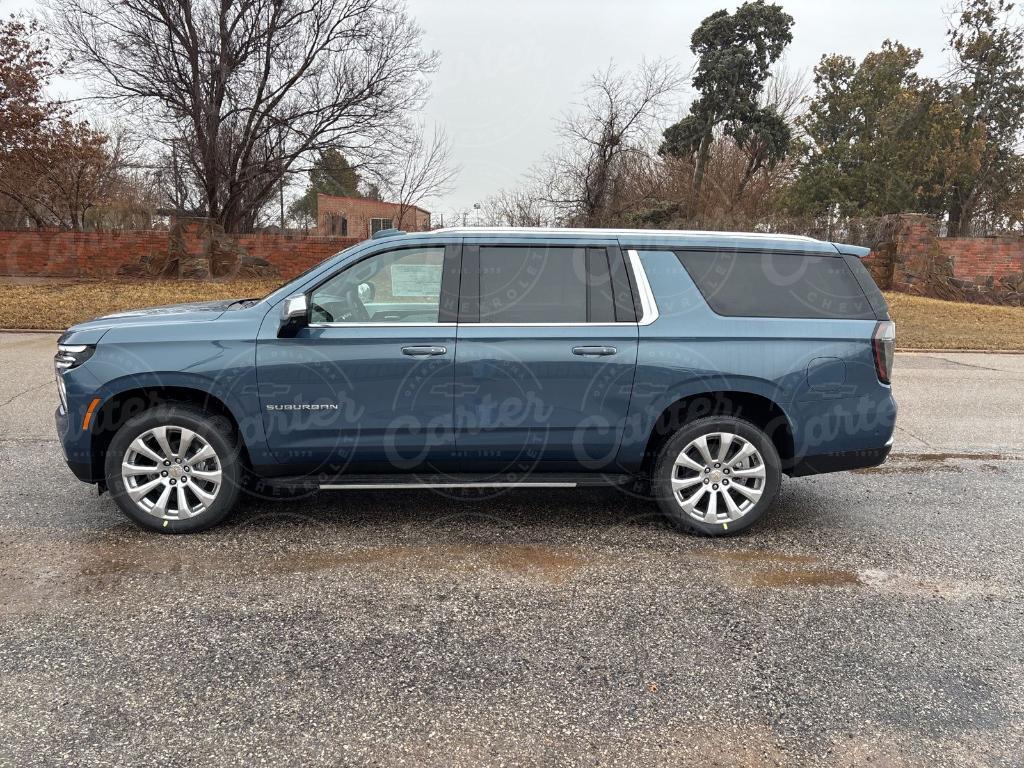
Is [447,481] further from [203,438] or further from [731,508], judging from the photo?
[731,508]

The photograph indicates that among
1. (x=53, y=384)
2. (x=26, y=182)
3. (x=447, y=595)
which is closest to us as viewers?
(x=447, y=595)

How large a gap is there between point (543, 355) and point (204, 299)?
16.1m

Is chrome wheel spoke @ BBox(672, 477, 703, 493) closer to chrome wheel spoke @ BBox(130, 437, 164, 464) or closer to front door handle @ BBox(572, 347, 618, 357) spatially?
front door handle @ BBox(572, 347, 618, 357)

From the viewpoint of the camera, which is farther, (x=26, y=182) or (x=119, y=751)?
(x=26, y=182)

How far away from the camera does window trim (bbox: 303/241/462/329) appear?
429 cm

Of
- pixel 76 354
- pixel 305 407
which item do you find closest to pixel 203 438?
pixel 305 407

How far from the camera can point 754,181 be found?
1206 inches

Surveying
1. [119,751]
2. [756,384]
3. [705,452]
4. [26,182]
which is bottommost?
[119,751]

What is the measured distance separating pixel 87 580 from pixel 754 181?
3084cm

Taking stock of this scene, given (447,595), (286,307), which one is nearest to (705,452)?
(447,595)

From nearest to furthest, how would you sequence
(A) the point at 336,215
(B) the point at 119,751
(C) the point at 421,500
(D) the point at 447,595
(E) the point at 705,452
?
(B) the point at 119,751 → (D) the point at 447,595 → (E) the point at 705,452 → (C) the point at 421,500 → (A) the point at 336,215

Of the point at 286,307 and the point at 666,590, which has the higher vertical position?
the point at 286,307

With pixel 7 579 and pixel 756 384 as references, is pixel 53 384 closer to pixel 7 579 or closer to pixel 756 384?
pixel 7 579

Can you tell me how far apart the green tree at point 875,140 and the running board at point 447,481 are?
1294 inches
